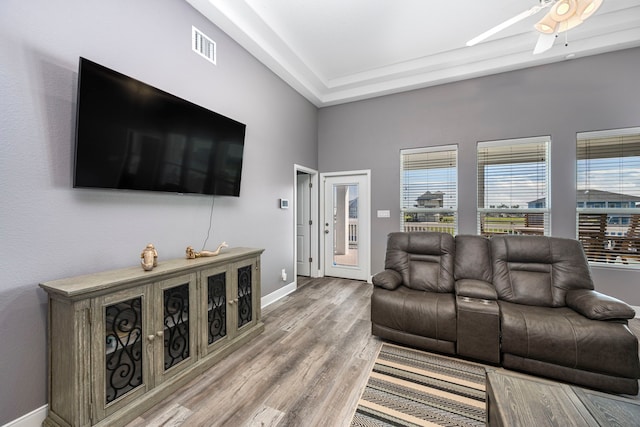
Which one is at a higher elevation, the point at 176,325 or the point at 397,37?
the point at 397,37

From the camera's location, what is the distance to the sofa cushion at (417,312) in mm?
2373

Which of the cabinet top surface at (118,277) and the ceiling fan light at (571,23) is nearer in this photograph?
the cabinet top surface at (118,277)

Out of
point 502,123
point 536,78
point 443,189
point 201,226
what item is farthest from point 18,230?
point 536,78

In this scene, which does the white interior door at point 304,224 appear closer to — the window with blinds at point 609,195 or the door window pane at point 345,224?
the door window pane at point 345,224

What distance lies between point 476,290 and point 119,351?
9.44ft

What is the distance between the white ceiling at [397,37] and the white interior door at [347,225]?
5.91ft

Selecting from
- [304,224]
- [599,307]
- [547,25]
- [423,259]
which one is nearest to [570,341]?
[599,307]

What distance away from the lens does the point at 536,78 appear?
3.81 meters

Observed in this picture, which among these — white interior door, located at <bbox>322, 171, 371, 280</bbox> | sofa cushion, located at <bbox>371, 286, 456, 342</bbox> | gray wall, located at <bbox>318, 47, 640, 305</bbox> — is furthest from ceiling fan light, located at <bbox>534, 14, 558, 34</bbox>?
white interior door, located at <bbox>322, 171, 371, 280</bbox>

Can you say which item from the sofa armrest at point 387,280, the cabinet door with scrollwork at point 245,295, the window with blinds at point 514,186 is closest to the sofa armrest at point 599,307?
the sofa armrest at point 387,280

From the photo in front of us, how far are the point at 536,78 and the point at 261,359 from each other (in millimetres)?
5191

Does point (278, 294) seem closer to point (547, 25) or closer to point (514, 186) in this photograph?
point (514, 186)

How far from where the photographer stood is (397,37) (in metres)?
3.55

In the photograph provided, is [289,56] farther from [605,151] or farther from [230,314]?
[605,151]
